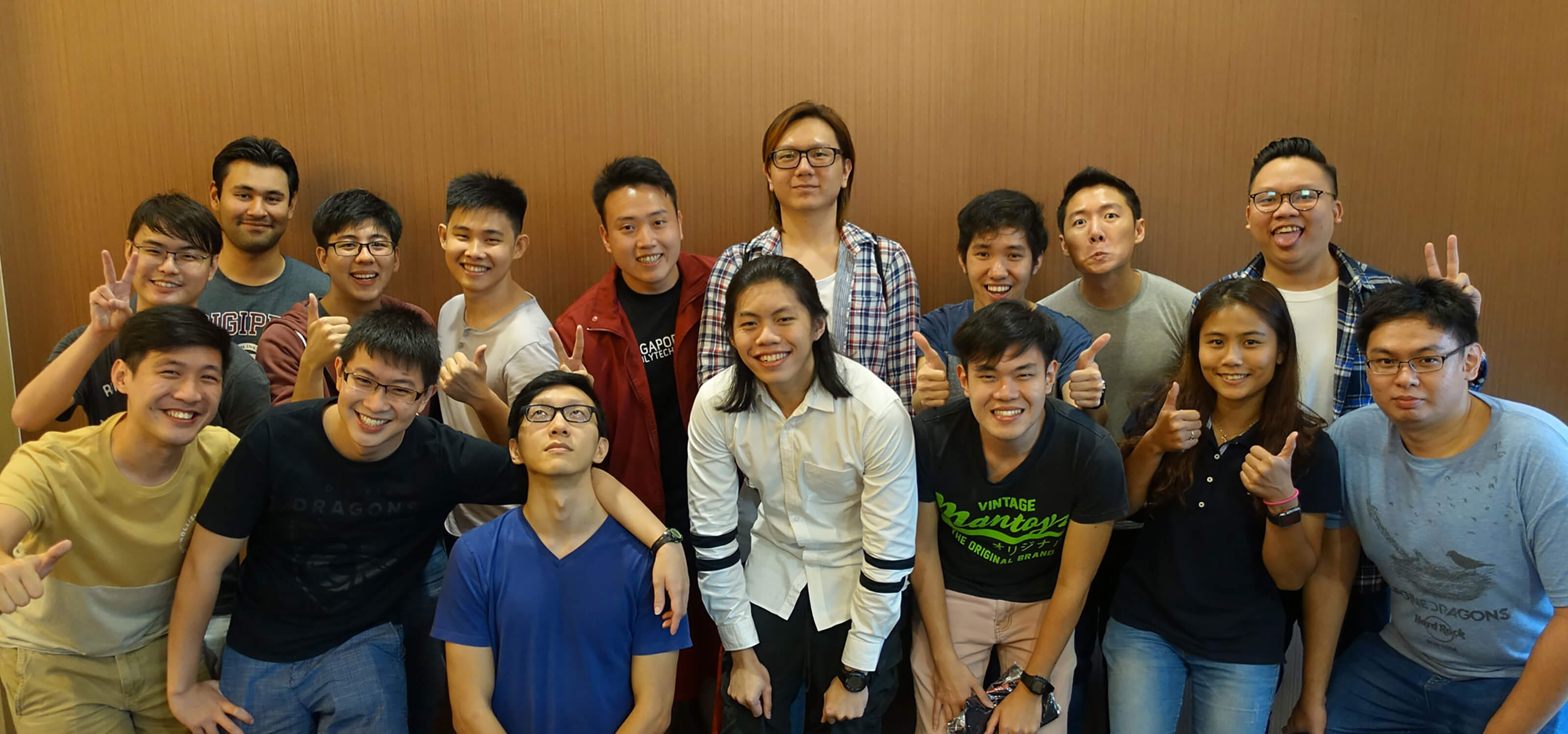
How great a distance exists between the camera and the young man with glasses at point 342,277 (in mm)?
2354

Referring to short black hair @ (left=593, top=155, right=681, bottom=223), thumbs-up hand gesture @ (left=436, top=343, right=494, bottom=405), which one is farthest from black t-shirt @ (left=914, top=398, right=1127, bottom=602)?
thumbs-up hand gesture @ (left=436, top=343, right=494, bottom=405)

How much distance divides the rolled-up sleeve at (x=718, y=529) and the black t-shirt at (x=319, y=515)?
0.44m

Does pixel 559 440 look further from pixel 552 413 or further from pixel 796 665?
pixel 796 665

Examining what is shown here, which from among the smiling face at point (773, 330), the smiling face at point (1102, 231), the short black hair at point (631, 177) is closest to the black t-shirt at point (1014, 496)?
the smiling face at point (773, 330)

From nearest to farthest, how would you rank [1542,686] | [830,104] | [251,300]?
[1542,686]
[251,300]
[830,104]

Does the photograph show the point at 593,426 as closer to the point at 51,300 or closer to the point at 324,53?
the point at 324,53

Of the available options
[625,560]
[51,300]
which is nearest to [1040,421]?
[625,560]

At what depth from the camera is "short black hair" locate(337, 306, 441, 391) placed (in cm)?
189

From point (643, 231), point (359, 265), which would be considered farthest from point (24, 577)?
point (643, 231)

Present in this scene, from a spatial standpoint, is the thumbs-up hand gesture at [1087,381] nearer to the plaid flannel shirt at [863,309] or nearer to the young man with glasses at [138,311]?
the plaid flannel shirt at [863,309]

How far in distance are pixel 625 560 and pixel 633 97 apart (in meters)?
1.62

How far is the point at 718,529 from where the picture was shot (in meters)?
1.97

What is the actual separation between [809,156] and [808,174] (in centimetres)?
5

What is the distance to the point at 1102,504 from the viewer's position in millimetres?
1916
